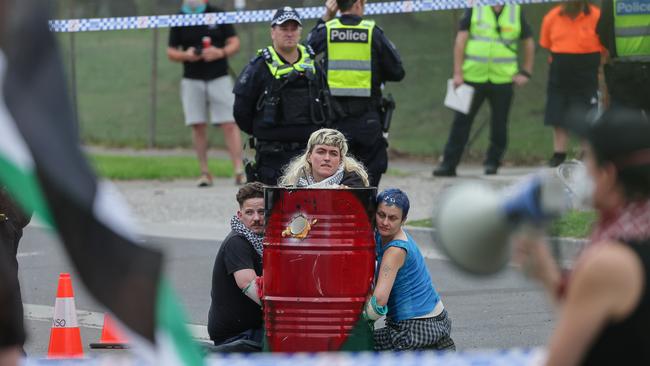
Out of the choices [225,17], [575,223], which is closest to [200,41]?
[225,17]

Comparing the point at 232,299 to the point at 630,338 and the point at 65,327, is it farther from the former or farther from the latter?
the point at 630,338

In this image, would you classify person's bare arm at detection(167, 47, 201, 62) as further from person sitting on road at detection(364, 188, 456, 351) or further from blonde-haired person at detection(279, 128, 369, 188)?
person sitting on road at detection(364, 188, 456, 351)

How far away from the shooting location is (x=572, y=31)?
1414cm

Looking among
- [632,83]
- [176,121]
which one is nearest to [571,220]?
[632,83]

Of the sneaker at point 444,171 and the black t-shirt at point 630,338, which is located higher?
the black t-shirt at point 630,338

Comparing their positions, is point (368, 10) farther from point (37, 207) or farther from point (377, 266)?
point (37, 207)

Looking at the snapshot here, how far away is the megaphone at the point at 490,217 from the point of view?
3.50 meters

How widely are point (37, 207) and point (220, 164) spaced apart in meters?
13.2

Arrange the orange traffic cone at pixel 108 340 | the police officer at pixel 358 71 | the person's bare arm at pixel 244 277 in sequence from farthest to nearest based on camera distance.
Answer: the police officer at pixel 358 71 → the orange traffic cone at pixel 108 340 → the person's bare arm at pixel 244 277

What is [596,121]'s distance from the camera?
370 centimetres

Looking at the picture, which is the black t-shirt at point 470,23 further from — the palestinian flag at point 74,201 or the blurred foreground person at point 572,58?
the palestinian flag at point 74,201

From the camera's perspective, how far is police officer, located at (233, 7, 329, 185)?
8.96m

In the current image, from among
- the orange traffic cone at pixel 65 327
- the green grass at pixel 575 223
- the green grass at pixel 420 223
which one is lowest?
the green grass at pixel 420 223

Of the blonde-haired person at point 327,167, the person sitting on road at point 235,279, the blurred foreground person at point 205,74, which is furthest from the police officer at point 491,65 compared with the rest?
the person sitting on road at point 235,279
